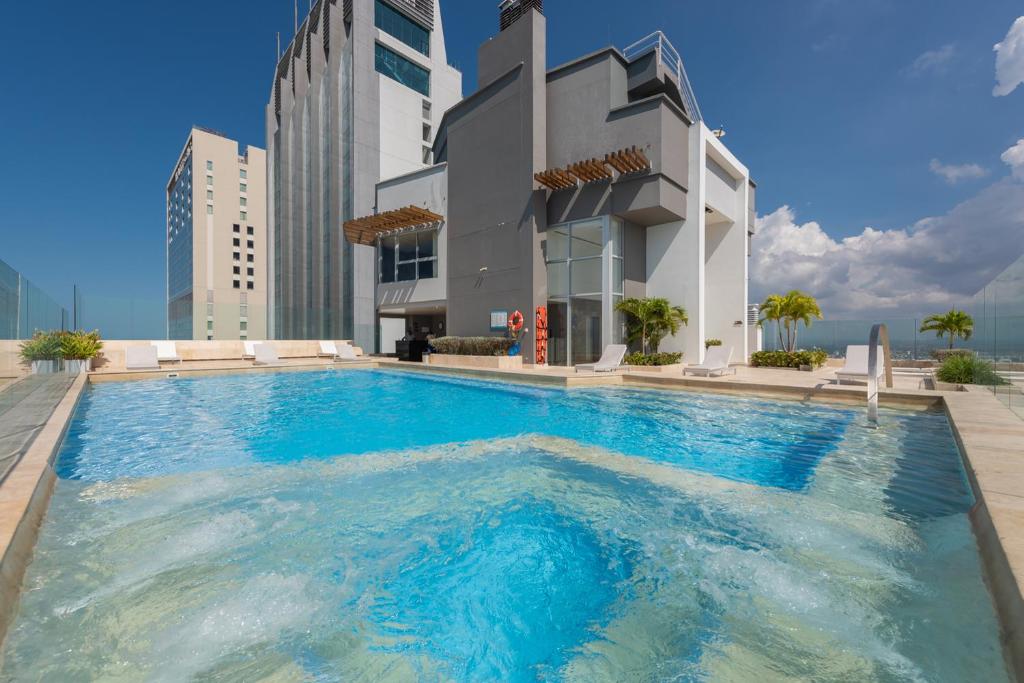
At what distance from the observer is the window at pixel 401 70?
26977 mm

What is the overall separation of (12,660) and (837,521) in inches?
186

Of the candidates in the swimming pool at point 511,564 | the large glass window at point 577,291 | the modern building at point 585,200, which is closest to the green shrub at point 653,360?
the modern building at point 585,200

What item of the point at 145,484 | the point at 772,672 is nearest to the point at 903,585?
the point at 772,672

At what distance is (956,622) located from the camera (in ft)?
6.17

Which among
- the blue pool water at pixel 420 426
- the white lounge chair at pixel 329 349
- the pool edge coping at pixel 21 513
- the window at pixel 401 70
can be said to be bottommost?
the blue pool water at pixel 420 426

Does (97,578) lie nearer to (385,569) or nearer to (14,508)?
(14,508)

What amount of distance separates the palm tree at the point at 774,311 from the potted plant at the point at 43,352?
22.9 metres

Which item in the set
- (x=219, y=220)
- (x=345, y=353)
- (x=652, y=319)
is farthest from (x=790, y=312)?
(x=219, y=220)

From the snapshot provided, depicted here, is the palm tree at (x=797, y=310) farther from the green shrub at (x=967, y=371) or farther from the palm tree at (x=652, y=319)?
the green shrub at (x=967, y=371)

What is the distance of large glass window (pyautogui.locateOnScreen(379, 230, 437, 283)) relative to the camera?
1934 centimetres

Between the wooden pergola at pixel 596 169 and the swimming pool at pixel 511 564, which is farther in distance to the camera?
the wooden pergola at pixel 596 169

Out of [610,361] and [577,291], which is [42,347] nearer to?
[610,361]

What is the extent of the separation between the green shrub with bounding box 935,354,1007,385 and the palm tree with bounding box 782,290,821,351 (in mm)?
6830

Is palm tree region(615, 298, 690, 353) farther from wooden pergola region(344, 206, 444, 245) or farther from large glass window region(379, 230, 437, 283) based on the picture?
wooden pergola region(344, 206, 444, 245)
